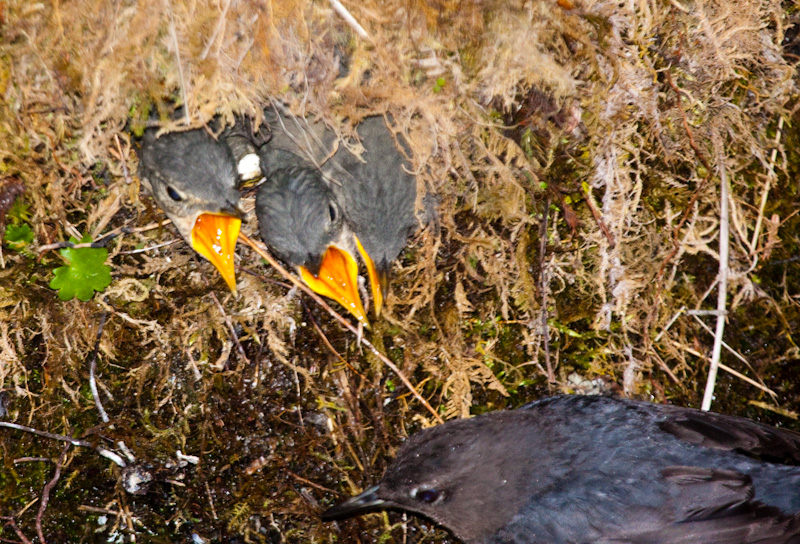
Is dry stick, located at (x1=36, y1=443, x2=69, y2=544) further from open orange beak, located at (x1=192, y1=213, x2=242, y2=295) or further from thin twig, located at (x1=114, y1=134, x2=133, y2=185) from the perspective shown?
thin twig, located at (x1=114, y1=134, x2=133, y2=185)

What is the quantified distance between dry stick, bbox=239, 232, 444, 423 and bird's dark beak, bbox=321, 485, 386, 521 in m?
0.56

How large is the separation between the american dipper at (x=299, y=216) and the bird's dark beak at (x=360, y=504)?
1054 mm

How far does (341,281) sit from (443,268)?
1.89 feet

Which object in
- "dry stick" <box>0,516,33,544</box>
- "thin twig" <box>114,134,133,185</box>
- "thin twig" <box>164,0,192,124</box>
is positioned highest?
"thin twig" <box>164,0,192,124</box>

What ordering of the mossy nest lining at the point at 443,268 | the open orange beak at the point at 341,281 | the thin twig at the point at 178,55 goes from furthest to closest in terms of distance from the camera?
the open orange beak at the point at 341,281, the mossy nest lining at the point at 443,268, the thin twig at the point at 178,55

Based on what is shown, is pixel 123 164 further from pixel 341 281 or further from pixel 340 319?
pixel 340 319

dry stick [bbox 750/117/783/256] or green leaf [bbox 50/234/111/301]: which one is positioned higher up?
dry stick [bbox 750/117/783/256]

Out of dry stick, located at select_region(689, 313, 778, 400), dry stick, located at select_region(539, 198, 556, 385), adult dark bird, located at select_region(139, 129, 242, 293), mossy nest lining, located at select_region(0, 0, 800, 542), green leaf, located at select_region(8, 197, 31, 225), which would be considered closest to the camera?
adult dark bird, located at select_region(139, 129, 242, 293)

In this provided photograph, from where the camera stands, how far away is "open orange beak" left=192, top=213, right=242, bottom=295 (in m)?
3.39

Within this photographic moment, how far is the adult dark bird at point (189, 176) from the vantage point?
3.07 meters

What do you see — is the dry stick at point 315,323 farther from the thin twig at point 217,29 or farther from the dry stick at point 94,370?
the thin twig at point 217,29

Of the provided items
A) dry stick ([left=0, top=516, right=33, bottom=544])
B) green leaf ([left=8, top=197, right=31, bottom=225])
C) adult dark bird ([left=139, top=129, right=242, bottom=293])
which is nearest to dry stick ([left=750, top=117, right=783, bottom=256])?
adult dark bird ([left=139, top=129, right=242, bottom=293])

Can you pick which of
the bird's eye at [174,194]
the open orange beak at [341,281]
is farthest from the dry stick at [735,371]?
the bird's eye at [174,194]

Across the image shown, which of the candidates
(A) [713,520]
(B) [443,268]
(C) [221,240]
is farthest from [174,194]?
(A) [713,520]
